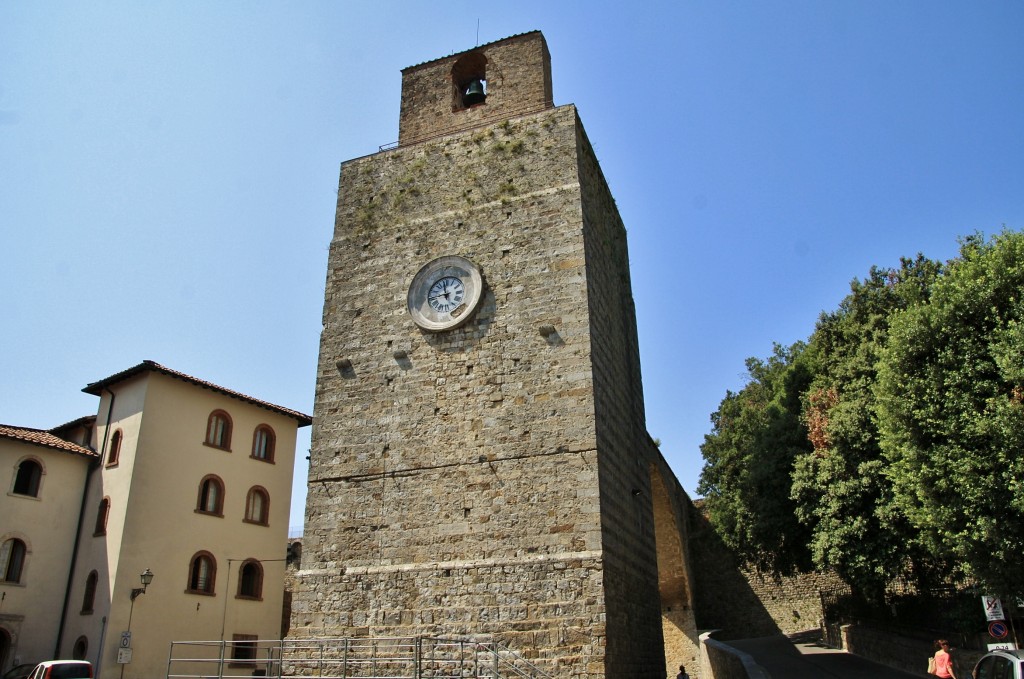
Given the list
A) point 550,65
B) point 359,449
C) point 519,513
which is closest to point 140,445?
point 359,449

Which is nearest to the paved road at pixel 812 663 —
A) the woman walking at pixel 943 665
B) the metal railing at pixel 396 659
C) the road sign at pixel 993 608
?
the woman walking at pixel 943 665

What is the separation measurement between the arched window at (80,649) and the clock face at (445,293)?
1243 centimetres

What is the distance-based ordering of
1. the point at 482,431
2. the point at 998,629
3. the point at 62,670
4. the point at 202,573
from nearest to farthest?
the point at 998,629 → the point at 482,431 → the point at 62,670 → the point at 202,573

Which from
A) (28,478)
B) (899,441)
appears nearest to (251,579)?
(28,478)

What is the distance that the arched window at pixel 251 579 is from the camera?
21.2 meters

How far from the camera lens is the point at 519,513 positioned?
11594 mm

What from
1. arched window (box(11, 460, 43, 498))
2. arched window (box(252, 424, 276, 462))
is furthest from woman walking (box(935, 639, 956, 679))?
arched window (box(11, 460, 43, 498))

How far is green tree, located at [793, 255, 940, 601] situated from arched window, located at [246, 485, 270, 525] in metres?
15.3

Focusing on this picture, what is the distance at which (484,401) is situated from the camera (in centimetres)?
1255

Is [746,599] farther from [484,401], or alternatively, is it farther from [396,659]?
[396,659]

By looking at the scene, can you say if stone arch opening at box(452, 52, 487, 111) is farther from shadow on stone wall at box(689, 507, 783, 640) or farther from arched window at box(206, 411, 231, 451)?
shadow on stone wall at box(689, 507, 783, 640)

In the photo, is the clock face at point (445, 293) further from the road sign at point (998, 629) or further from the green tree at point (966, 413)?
the road sign at point (998, 629)

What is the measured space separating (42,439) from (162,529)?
4480 mm

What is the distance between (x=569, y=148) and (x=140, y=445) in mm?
13828
